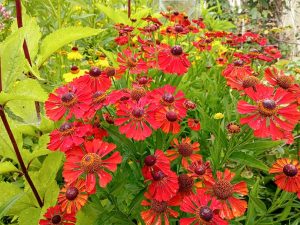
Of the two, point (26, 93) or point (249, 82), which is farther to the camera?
point (249, 82)

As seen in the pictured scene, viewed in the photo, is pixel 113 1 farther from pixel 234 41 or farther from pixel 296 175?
pixel 296 175

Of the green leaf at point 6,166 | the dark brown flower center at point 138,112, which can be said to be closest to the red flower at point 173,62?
the dark brown flower center at point 138,112

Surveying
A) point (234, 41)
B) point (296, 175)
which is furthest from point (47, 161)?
point (234, 41)

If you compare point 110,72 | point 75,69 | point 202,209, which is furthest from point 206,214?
point 75,69

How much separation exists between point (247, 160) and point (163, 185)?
0.23 m

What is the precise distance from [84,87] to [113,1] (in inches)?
60.3

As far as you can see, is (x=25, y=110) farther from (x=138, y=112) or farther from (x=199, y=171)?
(x=199, y=171)

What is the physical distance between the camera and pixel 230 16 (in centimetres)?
485

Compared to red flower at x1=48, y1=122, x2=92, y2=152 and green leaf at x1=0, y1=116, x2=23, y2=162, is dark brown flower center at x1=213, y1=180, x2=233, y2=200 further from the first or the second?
green leaf at x1=0, y1=116, x2=23, y2=162

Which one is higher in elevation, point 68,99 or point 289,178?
point 68,99

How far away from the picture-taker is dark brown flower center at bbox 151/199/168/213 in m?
0.70

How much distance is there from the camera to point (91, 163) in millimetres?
639

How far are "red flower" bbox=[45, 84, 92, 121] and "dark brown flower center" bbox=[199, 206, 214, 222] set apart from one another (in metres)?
0.28

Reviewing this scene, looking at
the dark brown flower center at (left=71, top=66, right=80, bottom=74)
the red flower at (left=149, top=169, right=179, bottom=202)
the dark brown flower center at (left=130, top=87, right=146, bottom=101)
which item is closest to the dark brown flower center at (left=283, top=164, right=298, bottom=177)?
the red flower at (left=149, top=169, right=179, bottom=202)
